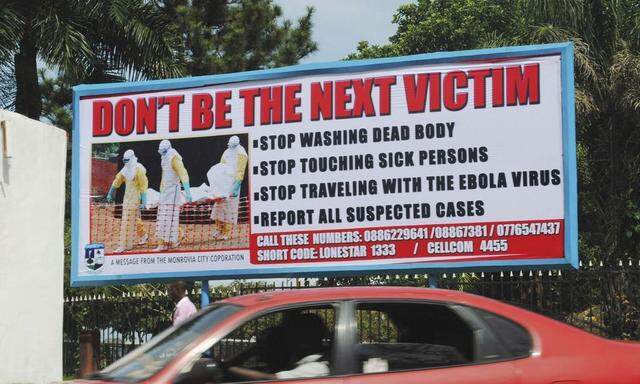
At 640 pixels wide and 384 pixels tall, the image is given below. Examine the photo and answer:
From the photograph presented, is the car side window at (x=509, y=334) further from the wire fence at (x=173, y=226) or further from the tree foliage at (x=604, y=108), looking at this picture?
the tree foliage at (x=604, y=108)

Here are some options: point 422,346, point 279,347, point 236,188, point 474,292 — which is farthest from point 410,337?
point 474,292

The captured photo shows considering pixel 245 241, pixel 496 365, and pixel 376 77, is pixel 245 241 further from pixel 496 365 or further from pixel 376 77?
pixel 496 365

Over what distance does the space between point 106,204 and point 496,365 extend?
372 inches

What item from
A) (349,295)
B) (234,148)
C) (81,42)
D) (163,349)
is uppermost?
(81,42)

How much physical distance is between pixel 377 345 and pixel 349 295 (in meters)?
0.34

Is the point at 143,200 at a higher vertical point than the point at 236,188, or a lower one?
lower

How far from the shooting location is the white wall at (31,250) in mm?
14180

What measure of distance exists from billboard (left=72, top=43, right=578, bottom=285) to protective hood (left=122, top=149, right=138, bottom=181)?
3 centimetres

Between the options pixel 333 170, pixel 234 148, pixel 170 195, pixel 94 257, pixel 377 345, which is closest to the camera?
pixel 377 345

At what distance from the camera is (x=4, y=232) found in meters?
14.2

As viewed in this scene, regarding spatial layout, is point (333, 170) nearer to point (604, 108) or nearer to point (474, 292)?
point (474, 292)

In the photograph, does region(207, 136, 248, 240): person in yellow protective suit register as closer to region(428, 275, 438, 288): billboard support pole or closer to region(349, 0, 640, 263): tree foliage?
region(428, 275, 438, 288): billboard support pole

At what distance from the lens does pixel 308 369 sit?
5773 mm

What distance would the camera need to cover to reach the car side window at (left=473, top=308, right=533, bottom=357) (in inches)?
235
